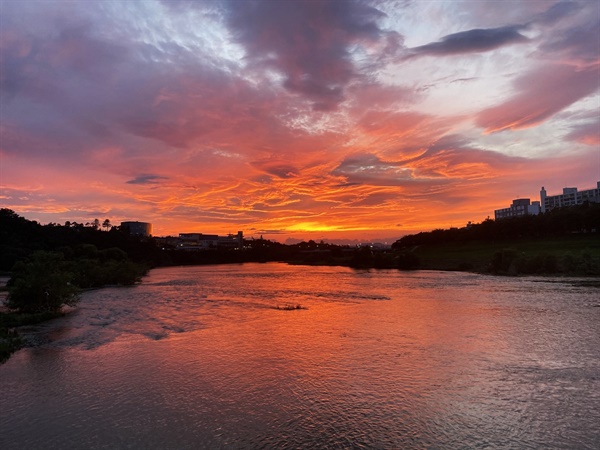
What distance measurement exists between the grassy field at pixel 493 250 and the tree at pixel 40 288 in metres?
74.6

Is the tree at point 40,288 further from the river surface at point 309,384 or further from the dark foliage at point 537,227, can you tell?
the dark foliage at point 537,227

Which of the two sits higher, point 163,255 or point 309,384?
point 163,255

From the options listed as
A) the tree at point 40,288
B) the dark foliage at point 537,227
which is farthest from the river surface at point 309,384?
the dark foliage at point 537,227

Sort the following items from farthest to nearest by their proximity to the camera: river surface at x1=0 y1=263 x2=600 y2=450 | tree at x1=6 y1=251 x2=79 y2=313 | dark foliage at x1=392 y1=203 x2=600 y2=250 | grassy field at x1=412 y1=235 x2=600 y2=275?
dark foliage at x1=392 y1=203 x2=600 y2=250
grassy field at x1=412 y1=235 x2=600 y2=275
tree at x1=6 y1=251 x2=79 y2=313
river surface at x1=0 y1=263 x2=600 y2=450

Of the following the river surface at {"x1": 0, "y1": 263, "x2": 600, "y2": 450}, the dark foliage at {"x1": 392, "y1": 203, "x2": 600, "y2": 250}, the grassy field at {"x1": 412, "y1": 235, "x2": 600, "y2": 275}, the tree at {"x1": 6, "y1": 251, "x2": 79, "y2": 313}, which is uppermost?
the dark foliage at {"x1": 392, "y1": 203, "x2": 600, "y2": 250}

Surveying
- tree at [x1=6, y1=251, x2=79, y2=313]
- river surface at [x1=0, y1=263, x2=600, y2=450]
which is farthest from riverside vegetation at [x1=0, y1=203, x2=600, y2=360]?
river surface at [x1=0, y1=263, x2=600, y2=450]

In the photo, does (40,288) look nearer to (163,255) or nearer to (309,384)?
(309,384)

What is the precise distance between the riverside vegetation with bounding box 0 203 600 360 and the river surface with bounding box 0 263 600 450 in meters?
4.52

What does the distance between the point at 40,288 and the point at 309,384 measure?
27.8 m

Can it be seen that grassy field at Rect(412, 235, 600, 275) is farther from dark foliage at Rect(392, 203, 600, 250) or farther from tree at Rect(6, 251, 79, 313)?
tree at Rect(6, 251, 79, 313)

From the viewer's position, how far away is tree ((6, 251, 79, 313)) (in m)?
33.3

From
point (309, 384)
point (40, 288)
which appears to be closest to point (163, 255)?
point (40, 288)

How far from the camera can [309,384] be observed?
53.5 feet

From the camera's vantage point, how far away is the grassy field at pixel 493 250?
8925 cm
